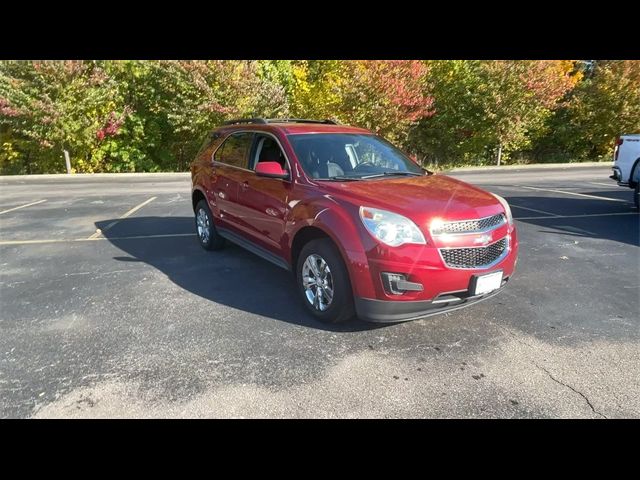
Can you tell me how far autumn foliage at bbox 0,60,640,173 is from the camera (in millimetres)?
17688

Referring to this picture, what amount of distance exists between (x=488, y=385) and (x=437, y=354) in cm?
48

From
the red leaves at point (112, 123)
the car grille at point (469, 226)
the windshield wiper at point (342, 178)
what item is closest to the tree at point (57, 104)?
the red leaves at point (112, 123)

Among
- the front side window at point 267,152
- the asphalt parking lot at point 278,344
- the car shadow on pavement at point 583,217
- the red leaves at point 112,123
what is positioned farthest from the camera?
the red leaves at point 112,123

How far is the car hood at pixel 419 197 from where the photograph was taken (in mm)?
3227

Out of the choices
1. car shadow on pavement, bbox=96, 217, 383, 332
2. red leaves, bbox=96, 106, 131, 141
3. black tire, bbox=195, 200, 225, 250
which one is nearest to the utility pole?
red leaves, bbox=96, 106, 131, 141

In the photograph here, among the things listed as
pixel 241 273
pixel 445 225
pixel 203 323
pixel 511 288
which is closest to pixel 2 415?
pixel 203 323

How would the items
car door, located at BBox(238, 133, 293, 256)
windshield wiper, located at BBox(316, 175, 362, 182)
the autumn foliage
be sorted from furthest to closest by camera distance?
the autumn foliage < car door, located at BBox(238, 133, 293, 256) < windshield wiper, located at BBox(316, 175, 362, 182)

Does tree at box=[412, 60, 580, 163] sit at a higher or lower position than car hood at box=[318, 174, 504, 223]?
higher

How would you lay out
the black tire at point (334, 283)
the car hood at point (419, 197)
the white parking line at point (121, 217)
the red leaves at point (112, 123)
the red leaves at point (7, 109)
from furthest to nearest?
1. the red leaves at point (112, 123)
2. the red leaves at point (7, 109)
3. the white parking line at point (121, 217)
4. the black tire at point (334, 283)
5. the car hood at point (419, 197)

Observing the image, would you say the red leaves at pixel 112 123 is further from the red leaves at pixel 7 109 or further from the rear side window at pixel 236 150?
the rear side window at pixel 236 150

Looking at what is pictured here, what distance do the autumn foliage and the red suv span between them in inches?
586

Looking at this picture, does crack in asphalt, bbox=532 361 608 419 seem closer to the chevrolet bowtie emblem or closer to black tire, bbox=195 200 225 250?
the chevrolet bowtie emblem

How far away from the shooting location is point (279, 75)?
22.0 metres

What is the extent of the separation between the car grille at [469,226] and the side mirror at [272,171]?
62.7 inches
